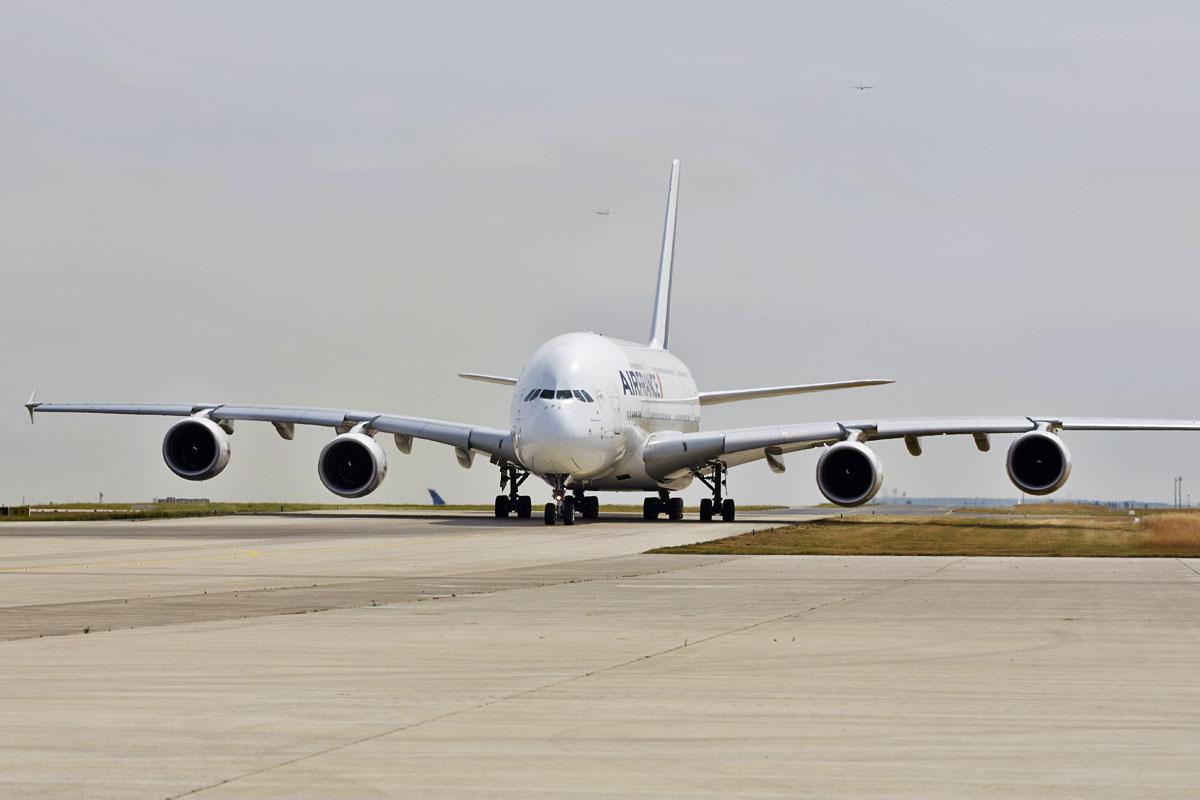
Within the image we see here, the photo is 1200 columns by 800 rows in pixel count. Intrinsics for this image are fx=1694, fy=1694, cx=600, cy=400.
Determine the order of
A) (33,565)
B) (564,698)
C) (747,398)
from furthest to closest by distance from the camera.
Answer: (747,398) < (33,565) < (564,698)

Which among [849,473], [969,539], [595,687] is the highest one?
[849,473]

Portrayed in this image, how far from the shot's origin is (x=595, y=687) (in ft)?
31.2

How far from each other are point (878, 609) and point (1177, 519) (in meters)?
28.1

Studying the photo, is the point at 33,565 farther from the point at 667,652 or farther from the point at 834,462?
the point at 834,462

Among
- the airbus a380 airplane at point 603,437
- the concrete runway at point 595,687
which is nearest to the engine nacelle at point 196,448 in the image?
the airbus a380 airplane at point 603,437

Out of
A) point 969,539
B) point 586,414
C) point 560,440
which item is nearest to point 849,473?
point 586,414

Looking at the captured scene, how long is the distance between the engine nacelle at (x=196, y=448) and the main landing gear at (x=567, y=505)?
921cm

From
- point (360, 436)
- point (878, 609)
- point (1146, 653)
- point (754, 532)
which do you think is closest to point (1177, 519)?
point (754, 532)

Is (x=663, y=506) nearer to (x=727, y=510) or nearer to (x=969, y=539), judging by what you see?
(x=727, y=510)

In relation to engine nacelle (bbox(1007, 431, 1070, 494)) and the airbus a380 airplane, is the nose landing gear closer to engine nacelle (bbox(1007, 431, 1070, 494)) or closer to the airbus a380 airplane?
the airbus a380 airplane

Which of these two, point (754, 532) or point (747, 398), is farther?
point (747, 398)

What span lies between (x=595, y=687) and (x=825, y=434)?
33.5 metres

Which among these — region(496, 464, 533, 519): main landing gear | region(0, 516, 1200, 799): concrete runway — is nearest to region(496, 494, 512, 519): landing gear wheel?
region(496, 464, 533, 519): main landing gear

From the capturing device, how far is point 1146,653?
460 inches
